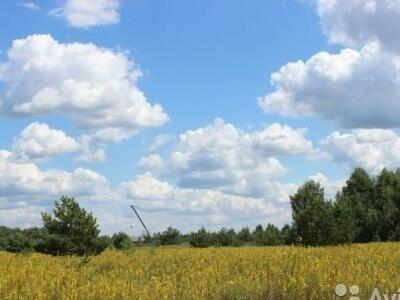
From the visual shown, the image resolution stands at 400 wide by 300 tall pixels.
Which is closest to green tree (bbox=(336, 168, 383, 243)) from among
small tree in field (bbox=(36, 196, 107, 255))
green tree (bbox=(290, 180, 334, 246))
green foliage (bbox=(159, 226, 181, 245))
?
green tree (bbox=(290, 180, 334, 246))

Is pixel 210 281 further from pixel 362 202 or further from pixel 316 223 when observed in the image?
pixel 362 202

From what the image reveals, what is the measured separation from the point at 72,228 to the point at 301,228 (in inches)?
700

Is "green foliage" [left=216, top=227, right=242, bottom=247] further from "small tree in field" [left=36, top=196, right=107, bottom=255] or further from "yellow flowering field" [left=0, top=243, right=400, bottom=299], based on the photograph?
"yellow flowering field" [left=0, top=243, right=400, bottom=299]

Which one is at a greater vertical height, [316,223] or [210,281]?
[316,223]

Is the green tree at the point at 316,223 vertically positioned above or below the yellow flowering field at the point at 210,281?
above

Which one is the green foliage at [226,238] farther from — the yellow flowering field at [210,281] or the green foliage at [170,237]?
the yellow flowering field at [210,281]

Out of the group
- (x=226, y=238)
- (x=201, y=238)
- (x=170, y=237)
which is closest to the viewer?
(x=201, y=238)

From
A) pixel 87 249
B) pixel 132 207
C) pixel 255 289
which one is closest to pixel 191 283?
pixel 255 289

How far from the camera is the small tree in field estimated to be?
113 feet

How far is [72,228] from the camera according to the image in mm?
34750

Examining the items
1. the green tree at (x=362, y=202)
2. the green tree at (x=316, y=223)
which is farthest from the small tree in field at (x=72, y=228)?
the green tree at (x=362, y=202)

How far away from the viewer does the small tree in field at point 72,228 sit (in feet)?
113

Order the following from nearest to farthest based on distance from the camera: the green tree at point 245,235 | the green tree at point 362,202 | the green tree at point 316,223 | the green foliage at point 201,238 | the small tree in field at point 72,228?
1. the small tree in field at point 72,228
2. the green tree at point 316,223
3. the green foliage at point 201,238
4. the green tree at point 362,202
5. the green tree at point 245,235

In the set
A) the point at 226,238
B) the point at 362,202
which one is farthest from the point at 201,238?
the point at 362,202
